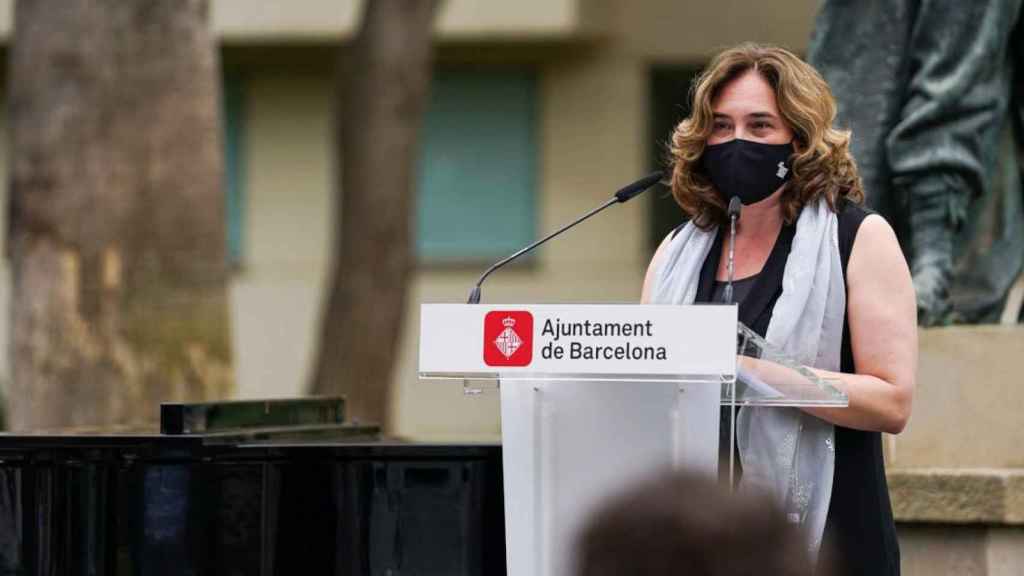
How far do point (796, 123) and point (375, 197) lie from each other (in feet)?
35.4

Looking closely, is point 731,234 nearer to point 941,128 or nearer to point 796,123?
point 796,123

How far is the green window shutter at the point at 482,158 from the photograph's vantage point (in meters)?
21.4

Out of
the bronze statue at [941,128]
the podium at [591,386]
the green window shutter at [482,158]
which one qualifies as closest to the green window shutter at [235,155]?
the green window shutter at [482,158]

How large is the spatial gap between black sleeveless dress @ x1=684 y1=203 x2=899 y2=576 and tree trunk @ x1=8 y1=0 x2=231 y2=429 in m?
6.77

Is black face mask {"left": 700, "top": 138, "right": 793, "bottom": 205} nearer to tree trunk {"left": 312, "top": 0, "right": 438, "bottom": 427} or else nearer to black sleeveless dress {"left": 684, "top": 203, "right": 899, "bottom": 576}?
black sleeveless dress {"left": 684, "top": 203, "right": 899, "bottom": 576}

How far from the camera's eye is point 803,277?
4043 mm

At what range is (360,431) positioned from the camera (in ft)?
18.1

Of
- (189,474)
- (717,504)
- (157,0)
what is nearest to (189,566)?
(189,474)

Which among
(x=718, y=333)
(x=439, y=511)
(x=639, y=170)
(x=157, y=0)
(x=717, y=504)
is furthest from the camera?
(x=639, y=170)

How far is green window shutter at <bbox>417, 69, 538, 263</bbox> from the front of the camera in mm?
21391

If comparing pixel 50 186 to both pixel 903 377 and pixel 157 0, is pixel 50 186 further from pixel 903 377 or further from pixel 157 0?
pixel 903 377

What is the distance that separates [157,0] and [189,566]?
6.66m

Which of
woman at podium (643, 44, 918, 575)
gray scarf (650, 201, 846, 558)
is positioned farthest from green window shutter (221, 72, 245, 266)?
gray scarf (650, 201, 846, 558)

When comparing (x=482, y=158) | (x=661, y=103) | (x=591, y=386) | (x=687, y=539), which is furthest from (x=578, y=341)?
(x=661, y=103)
